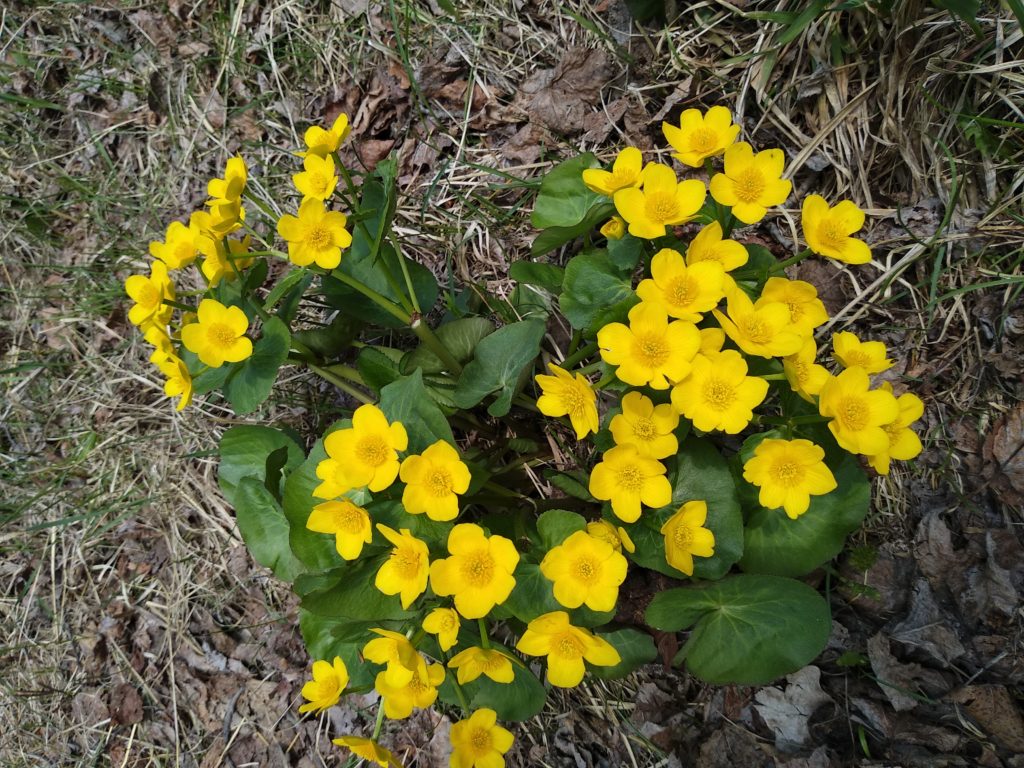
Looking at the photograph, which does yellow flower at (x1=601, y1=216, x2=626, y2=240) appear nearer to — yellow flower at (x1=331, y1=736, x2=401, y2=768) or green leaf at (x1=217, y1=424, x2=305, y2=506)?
green leaf at (x1=217, y1=424, x2=305, y2=506)

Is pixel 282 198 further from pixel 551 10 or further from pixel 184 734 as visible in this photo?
pixel 184 734

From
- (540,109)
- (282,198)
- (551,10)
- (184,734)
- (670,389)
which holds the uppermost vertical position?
(551,10)

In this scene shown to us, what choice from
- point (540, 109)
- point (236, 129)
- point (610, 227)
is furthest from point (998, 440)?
point (236, 129)

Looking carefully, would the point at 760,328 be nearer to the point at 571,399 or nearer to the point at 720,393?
the point at 720,393

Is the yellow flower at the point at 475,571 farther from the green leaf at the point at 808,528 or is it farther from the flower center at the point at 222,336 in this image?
the flower center at the point at 222,336

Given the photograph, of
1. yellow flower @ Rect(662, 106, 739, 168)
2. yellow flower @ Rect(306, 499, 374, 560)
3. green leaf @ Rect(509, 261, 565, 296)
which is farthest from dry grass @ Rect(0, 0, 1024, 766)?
yellow flower @ Rect(306, 499, 374, 560)

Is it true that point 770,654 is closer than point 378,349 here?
Yes

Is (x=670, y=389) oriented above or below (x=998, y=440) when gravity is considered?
above
